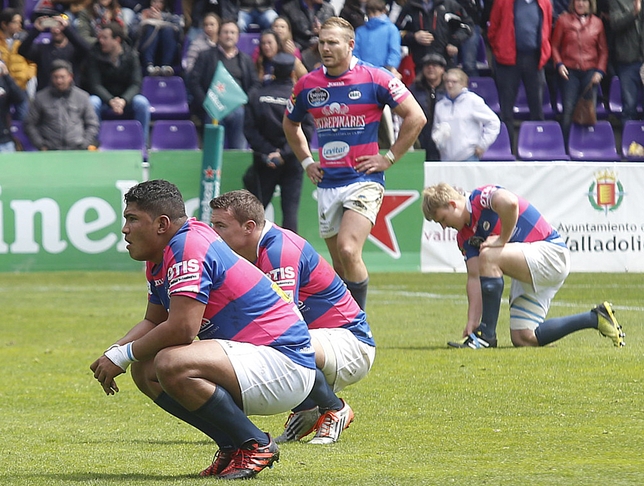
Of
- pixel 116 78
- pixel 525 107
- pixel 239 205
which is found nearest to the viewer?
pixel 239 205

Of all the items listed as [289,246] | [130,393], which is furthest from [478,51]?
[289,246]

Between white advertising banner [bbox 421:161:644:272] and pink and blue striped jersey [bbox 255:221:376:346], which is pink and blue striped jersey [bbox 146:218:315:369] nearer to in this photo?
pink and blue striped jersey [bbox 255:221:376:346]

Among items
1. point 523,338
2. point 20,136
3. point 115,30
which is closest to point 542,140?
point 115,30

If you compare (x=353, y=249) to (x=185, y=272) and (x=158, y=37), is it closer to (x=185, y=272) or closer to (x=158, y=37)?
(x=185, y=272)

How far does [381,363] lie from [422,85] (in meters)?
8.79

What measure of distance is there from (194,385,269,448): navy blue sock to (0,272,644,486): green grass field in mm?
186

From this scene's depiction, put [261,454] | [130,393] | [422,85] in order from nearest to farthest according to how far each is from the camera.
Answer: [261,454] < [130,393] < [422,85]

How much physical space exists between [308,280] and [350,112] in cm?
378

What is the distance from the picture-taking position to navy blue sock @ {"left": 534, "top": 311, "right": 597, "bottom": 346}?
9.38m

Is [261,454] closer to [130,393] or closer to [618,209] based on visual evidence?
[130,393]

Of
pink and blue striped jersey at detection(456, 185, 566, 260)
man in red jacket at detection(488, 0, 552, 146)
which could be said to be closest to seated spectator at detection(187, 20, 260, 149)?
man in red jacket at detection(488, 0, 552, 146)

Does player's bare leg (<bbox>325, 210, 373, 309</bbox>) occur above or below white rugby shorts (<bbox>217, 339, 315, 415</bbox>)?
below

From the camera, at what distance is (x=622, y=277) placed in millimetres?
15344

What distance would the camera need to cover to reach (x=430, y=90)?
17.0 m
